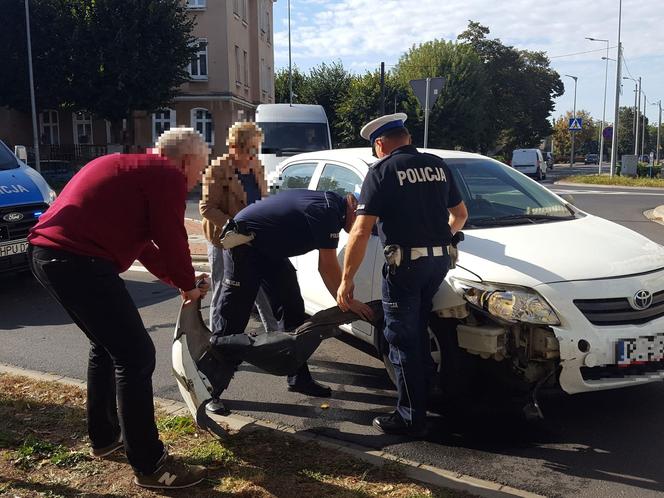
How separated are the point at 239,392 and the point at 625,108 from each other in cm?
9504

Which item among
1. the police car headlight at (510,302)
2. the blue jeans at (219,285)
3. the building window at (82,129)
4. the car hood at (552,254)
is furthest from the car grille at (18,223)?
the building window at (82,129)

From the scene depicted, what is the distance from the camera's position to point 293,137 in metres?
17.3

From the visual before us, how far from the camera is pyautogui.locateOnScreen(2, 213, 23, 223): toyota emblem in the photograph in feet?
24.0

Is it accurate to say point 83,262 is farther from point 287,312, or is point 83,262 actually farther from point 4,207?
point 4,207

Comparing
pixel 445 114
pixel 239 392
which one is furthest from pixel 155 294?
pixel 445 114

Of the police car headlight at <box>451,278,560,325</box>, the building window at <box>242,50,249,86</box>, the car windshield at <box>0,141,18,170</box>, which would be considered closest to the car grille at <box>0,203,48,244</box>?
the car windshield at <box>0,141,18,170</box>

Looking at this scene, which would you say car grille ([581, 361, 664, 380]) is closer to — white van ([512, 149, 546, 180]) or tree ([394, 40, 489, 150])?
white van ([512, 149, 546, 180])

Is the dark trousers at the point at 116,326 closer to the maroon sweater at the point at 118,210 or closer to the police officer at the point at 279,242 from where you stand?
the maroon sweater at the point at 118,210

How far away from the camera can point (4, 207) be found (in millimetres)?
7328

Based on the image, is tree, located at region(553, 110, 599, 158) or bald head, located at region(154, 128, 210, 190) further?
tree, located at region(553, 110, 599, 158)

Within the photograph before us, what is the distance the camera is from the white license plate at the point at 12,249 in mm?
7230

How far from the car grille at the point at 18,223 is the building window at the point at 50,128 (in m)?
30.2

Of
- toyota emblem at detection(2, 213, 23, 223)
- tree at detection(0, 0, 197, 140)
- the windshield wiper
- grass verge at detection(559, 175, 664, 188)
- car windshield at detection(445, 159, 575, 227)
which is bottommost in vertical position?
grass verge at detection(559, 175, 664, 188)

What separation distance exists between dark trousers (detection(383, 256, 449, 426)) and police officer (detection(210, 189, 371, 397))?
10.6 inches
